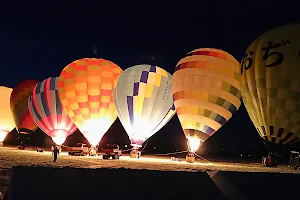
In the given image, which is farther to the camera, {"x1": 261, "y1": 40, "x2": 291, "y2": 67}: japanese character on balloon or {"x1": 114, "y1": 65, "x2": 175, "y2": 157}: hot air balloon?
{"x1": 114, "y1": 65, "x2": 175, "y2": 157}: hot air balloon

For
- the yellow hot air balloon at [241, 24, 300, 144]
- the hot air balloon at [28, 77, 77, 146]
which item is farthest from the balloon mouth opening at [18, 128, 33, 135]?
the yellow hot air balloon at [241, 24, 300, 144]

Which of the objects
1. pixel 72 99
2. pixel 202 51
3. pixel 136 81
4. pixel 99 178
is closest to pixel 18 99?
pixel 72 99

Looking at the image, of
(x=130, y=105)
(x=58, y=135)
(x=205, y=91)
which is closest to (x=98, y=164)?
(x=130, y=105)

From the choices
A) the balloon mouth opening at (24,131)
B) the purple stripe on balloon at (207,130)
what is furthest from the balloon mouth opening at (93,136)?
the balloon mouth opening at (24,131)

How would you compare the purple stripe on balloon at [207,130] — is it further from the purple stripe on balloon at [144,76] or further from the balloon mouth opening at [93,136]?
the balloon mouth opening at [93,136]

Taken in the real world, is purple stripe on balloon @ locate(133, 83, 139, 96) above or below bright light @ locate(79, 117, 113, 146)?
above

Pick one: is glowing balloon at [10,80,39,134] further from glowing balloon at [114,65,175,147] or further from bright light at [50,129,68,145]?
glowing balloon at [114,65,175,147]

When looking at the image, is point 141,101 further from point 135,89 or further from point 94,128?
point 94,128
